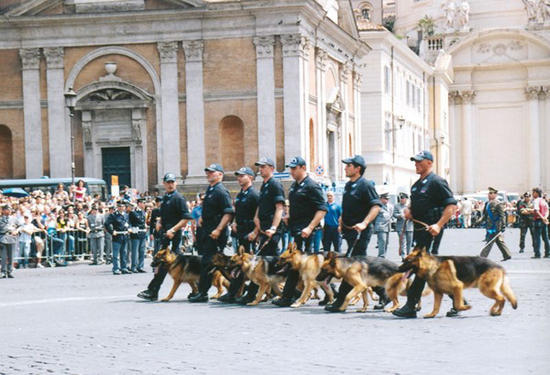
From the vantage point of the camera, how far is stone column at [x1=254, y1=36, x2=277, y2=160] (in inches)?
1666

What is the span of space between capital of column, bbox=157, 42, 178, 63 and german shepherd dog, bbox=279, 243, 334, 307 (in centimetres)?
2892

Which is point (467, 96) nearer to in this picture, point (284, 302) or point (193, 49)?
point (193, 49)

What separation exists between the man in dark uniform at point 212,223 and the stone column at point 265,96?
86.7ft

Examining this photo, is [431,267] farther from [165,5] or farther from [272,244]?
[165,5]

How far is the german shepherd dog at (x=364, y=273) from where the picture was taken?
1380 cm

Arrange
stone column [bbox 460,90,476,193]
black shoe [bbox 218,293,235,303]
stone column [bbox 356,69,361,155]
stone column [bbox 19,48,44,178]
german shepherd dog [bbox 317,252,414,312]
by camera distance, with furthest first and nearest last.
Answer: stone column [bbox 460,90,476,193] < stone column [bbox 356,69,361,155] < stone column [bbox 19,48,44,178] < black shoe [bbox 218,293,235,303] < german shepherd dog [bbox 317,252,414,312]

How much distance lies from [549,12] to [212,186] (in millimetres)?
78370

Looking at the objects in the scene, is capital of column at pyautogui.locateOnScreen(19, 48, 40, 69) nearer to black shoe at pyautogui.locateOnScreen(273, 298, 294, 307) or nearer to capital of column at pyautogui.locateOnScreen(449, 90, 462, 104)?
black shoe at pyautogui.locateOnScreen(273, 298, 294, 307)

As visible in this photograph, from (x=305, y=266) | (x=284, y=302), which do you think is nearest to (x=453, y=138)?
(x=284, y=302)

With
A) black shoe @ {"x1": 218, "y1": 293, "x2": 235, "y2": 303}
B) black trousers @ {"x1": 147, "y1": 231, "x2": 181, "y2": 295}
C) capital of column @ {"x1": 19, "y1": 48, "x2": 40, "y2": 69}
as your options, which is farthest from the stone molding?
black shoe @ {"x1": 218, "y1": 293, "x2": 235, "y2": 303}

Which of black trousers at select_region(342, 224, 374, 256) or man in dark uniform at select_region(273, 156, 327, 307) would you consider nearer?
black trousers at select_region(342, 224, 374, 256)

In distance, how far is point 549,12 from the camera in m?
89.4

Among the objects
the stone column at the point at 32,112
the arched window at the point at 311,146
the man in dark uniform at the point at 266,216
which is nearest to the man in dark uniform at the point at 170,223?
the man in dark uniform at the point at 266,216

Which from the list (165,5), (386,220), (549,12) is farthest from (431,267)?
(549,12)
